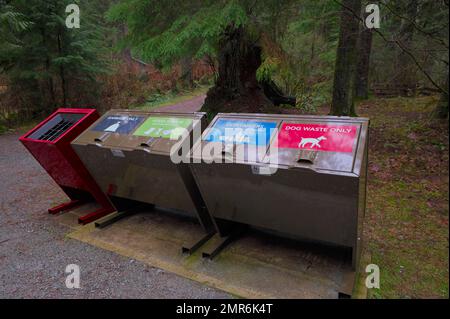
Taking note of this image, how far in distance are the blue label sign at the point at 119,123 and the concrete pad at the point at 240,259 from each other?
1.21 m

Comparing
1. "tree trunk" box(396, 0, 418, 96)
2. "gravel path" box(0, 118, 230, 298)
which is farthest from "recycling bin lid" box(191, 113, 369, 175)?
"tree trunk" box(396, 0, 418, 96)

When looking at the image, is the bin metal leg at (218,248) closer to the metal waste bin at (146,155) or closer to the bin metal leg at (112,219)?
the metal waste bin at (146,155)

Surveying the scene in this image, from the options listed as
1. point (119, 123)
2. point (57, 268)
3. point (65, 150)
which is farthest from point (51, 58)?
point (57, 268)

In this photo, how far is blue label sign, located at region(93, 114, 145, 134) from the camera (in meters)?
3.80

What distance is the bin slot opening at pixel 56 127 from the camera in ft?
13.6

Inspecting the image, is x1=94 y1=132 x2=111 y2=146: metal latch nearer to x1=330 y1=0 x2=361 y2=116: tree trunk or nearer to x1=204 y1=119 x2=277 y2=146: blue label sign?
x1=204 y1=119 x2=277 y2=146: blue label sign

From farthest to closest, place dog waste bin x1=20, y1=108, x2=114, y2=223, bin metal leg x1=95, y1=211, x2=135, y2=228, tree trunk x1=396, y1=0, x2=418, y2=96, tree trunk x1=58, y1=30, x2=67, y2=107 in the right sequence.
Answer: tree trunk x1=58, y1=30, x2=67, y2=107 < tree trunk x1=396, y1=0, x2=418, y2=96 < bin metal leg x1=95, y1=211, x2=135, y2=228 < dog waste bin x1=20, y1=108, x2=114, y2=223

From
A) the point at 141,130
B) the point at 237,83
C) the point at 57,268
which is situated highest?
the point at 237,83

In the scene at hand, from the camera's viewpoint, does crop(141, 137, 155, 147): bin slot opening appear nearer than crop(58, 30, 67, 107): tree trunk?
Yes

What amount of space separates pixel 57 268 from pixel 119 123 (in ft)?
5.45

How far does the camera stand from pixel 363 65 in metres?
11.6

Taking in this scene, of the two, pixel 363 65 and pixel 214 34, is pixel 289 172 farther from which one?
pixel 363 65

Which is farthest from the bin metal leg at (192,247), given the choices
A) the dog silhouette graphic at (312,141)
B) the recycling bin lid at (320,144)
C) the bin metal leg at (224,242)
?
the dog silhouette graphic at (312,141)

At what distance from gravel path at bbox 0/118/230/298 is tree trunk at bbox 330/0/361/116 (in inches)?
215
